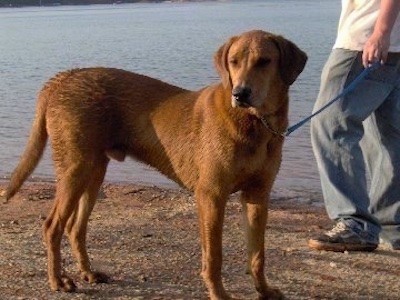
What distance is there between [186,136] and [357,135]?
5.15 feet

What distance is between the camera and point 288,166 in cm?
1118

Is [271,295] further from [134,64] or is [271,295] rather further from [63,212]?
[134,64]

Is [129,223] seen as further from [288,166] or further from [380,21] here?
[288,166]

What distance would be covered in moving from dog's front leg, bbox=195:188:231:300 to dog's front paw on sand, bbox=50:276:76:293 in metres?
0.90

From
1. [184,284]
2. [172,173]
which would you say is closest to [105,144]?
[172,173]

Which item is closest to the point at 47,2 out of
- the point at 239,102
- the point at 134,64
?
the point at 134,64

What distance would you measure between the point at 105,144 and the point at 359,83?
1.97 metres

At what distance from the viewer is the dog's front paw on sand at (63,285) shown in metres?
5.54

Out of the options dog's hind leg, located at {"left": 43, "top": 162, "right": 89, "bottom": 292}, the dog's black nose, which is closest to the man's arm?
the dog's black nose

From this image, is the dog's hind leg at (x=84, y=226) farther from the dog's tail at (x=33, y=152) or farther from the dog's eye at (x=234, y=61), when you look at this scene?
the dog's eye at (x=234, y=61)

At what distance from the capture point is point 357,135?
6434 millimetres

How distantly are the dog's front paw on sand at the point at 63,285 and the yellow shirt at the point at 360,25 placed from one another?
264cm

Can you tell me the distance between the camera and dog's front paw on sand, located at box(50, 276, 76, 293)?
5543 millimetres

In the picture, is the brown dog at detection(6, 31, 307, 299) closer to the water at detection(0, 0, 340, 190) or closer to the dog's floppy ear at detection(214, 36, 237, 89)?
the dog's floppy ear at detection(214, 36, 237, 89)
